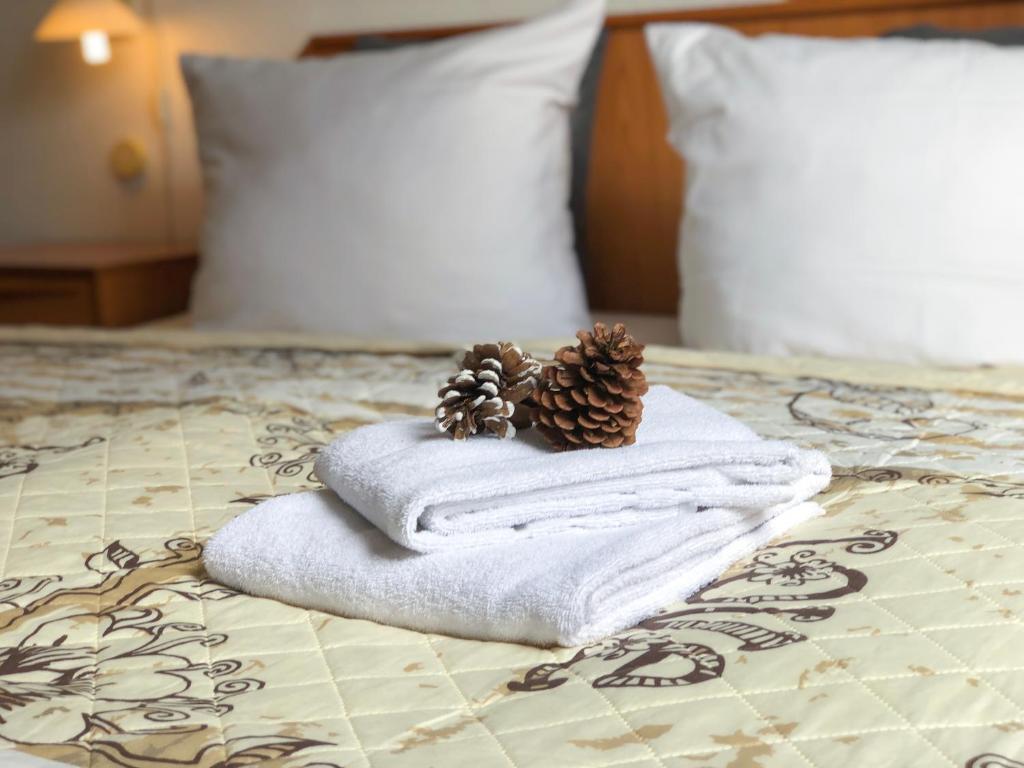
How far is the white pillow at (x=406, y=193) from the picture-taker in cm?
185

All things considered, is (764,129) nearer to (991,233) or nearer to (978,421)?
(991,233)

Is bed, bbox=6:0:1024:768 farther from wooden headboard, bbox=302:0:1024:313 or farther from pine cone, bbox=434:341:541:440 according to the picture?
wooden headboard, bbox=302:0:1024:313

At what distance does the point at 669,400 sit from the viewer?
924 mm

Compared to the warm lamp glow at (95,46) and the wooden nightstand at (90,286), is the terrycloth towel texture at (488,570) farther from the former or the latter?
the warm lamp glow at (95,46)

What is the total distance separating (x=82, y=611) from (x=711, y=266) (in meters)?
1.07

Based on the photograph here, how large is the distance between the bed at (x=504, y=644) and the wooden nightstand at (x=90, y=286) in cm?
105

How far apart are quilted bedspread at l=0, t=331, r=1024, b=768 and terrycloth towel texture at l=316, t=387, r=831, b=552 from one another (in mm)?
58

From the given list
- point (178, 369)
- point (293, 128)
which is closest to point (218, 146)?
point (293, 128)

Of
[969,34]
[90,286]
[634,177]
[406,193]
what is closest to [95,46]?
[90,286]

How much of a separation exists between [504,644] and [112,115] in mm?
2385

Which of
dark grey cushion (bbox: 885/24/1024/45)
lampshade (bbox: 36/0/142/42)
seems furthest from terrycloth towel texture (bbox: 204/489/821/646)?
lampshade (bbox: 36/0/142/42)

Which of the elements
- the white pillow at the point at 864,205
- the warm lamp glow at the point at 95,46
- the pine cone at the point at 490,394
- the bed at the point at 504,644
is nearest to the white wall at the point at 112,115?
the warm lamp glow at the point at 95,46

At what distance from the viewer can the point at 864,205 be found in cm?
151

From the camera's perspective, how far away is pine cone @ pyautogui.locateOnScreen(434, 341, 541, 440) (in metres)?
0.83
